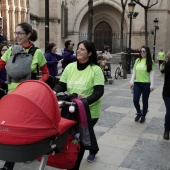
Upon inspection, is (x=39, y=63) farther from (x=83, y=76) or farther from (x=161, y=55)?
(x=161, y=55)

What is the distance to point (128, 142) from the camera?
5.48 meters

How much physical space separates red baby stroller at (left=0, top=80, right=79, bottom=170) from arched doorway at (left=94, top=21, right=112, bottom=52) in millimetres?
32000

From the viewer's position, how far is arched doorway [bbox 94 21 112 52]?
34.3 m

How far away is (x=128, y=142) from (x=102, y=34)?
3017 cm

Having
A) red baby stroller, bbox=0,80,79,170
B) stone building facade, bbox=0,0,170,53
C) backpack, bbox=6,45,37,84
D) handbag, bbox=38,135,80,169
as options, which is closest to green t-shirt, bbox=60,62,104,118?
backpack, bbox=6,45,37,84

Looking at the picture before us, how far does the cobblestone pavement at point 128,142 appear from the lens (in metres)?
4.39

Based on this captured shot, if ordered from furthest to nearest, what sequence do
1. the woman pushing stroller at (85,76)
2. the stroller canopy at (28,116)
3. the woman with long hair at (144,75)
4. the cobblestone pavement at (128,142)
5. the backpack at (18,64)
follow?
the woman with long hair at (144,75) → the cobblestone pavement at (128,142) → the backpack at (18,64) → the woman pushing stroller at (85,76) → the stroller canopy at (28,116)

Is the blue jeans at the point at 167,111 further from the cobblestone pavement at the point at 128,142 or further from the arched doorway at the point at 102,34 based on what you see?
the arched doorway at the point at 102,34

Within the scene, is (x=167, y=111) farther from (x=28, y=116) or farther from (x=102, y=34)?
(x=102, y=34)

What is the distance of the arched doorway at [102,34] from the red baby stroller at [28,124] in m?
32.0

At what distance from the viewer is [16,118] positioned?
228cm

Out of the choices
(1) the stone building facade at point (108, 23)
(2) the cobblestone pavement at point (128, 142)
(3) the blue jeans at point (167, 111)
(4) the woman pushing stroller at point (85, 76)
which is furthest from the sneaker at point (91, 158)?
(1) the stone building facade at point (108, 23)

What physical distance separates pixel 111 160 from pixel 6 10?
14.3 metres

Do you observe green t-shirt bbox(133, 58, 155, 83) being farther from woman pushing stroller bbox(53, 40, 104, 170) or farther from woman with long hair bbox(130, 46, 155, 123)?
woman pushing stroller bbox(53, 40, 104, 170)
